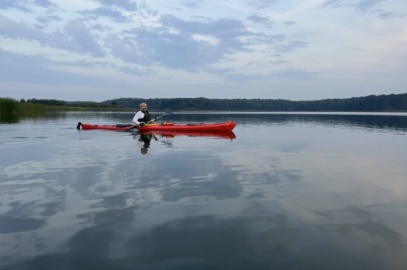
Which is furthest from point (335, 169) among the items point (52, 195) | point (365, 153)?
point (52, 195)

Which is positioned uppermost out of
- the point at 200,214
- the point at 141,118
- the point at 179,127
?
the point at 141,118

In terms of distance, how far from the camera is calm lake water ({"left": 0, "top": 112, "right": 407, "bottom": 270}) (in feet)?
15.3

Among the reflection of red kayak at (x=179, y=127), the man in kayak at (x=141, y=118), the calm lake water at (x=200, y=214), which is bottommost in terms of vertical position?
the calm lake water at (x=200, y=214)

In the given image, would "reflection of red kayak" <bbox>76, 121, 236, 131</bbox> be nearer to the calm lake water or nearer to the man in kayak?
the man in kayak

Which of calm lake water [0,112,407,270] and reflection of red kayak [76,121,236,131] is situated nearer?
calm lake water [0,112,407,270]

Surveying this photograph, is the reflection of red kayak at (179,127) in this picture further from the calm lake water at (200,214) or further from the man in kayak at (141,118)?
the calm lake water at (200,214)

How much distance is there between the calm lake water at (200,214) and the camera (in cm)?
466

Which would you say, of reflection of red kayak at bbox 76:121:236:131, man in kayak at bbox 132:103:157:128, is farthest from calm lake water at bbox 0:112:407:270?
man in kayak at bbox 132:103:157:128

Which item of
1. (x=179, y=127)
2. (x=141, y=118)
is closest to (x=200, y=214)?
(x=179, y=127)

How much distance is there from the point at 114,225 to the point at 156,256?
145 centimetres

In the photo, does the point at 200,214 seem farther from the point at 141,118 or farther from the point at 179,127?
the point at 141,118

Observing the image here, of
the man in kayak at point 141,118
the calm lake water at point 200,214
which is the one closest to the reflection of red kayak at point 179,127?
the man in kayak at point 141,118

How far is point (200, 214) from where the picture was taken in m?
6.40

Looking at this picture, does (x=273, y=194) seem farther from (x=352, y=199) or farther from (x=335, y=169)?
(x=335, y=169)
